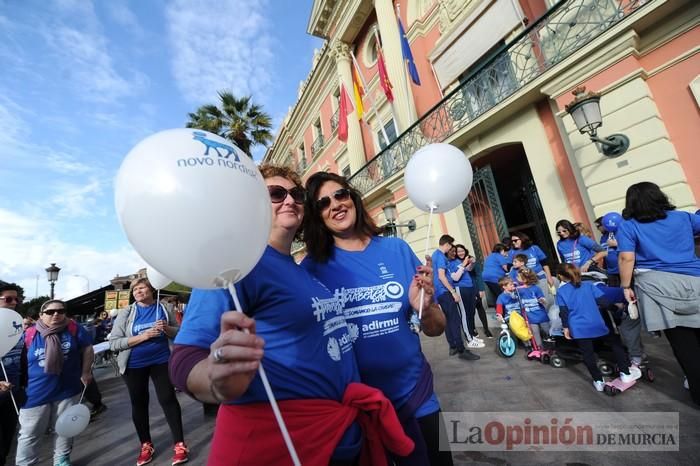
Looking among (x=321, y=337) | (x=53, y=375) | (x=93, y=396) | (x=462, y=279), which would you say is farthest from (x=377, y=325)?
(x=93, y=396)

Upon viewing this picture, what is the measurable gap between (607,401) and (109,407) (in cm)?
746

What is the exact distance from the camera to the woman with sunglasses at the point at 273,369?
785mm

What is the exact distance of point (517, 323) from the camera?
448 cm

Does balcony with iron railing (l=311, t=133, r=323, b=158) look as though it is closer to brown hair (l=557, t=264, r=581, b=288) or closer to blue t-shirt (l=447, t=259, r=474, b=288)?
blue t-shirt (l=447, t=259, r=474, b=288)

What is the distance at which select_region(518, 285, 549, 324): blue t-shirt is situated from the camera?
430cm

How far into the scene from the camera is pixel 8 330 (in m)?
3.02

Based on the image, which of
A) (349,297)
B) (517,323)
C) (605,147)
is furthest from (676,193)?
(349,297)

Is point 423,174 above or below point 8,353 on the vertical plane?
above

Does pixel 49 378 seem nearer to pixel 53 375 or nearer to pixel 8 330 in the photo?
pixel 53 375

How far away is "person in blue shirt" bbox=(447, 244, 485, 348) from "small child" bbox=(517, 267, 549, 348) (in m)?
0.94

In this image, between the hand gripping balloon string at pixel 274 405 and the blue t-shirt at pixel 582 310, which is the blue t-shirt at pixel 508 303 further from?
the hand gripping balloon string at pixel 274 405

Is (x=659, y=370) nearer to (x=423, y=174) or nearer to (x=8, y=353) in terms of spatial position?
(x=423, y=174)

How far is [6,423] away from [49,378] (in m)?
0.65

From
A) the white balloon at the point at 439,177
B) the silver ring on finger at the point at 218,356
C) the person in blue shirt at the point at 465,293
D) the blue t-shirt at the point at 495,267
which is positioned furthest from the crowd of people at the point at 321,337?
the blue t-shirt at the point at 495,267
